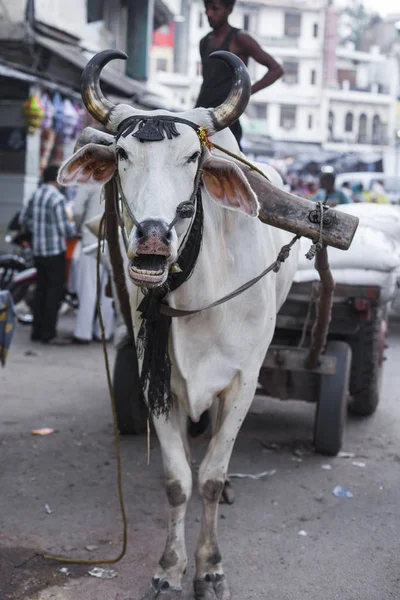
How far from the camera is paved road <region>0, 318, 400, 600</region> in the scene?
3.21 metres

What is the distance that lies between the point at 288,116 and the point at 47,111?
46.4m

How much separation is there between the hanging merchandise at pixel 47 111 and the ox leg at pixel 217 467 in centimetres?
817

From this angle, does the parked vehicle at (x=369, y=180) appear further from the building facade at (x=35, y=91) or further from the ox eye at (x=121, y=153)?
the ox eye at (x=121, y=153)

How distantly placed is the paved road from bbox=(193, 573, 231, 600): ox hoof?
0.29 feet

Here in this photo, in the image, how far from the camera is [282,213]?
3.27 meters

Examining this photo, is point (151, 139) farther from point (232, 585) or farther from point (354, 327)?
point (354, 327)

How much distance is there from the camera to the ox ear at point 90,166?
2898 millimetres

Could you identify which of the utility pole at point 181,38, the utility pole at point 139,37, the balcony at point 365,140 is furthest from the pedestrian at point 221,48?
the balcony at point 365,140

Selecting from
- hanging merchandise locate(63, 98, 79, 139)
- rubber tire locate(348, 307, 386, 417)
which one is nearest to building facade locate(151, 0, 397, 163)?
hanging merchandise locate(63, 98, 79, 139)

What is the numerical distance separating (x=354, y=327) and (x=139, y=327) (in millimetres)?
2148

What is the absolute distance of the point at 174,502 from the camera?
10.6 ft

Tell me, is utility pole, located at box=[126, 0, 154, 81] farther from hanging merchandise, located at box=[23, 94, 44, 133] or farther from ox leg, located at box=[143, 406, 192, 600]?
ox leg, located at box=[143, 406, 192, 600]

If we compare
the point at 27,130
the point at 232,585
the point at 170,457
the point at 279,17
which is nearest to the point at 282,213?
the point at 170,457

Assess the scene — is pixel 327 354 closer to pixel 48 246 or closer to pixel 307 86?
pixel 48 246
